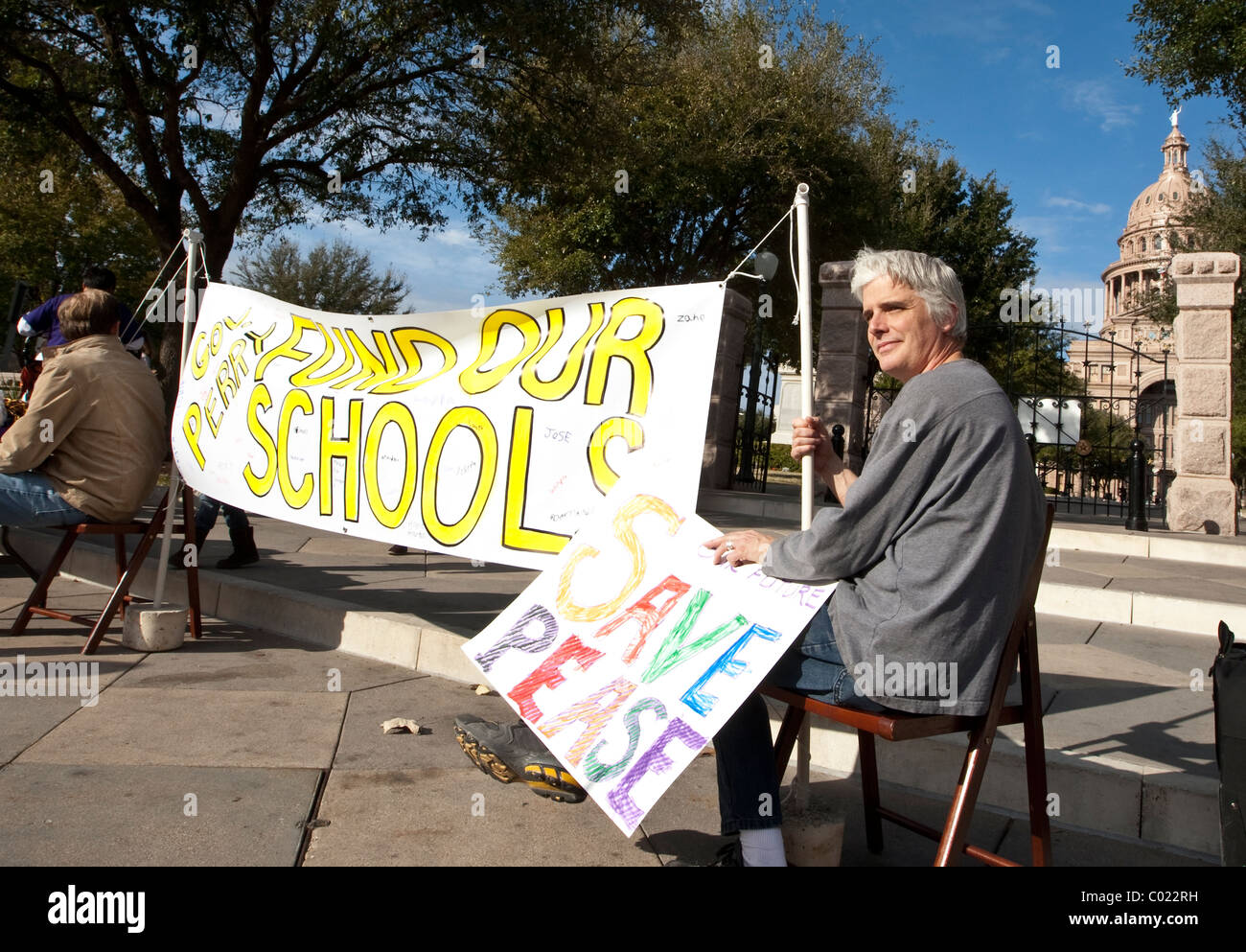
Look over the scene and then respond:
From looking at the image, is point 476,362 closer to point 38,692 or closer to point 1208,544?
point 38,692

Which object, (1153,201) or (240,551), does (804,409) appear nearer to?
(240,551)

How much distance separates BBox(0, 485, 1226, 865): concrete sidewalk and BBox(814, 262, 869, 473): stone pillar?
7174mm

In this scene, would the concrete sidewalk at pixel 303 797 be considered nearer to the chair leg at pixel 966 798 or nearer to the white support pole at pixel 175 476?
the chair leg at pixel 966 798

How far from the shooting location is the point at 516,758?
326cm

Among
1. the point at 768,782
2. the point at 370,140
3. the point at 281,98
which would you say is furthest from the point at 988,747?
the point at 370,140

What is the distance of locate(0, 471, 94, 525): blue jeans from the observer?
482 centimetres

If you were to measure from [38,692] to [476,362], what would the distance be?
242cm

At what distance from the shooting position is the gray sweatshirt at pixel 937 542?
2.22 metres

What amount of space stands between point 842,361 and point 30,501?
9830mm

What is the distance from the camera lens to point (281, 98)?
479 inches

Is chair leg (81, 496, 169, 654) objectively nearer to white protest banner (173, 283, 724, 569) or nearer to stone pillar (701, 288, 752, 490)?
white protest banner (173, 283, 724, 569)

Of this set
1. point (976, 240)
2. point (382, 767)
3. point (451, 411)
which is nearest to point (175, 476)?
point (451, 411)

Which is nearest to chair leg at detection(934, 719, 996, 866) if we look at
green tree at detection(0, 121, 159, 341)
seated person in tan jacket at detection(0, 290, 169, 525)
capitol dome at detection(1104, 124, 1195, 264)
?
seated person in tan jacket at detection(0, 290, 169, 525)

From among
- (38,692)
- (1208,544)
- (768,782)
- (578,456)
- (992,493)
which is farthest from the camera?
(1208,544)
